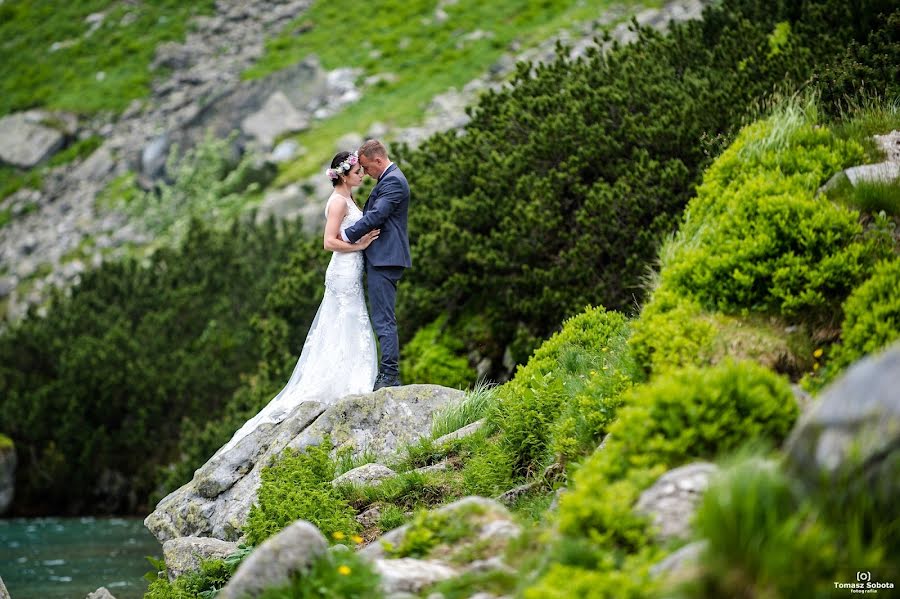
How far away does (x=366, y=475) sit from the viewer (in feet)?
31.0

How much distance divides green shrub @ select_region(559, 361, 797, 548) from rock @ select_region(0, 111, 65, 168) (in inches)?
1904

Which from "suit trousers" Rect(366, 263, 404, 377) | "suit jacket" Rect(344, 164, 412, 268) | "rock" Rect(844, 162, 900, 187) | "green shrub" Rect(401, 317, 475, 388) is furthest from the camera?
"green shrub" Rect(401, 317, 475, 388)

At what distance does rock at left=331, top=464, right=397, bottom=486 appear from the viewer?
367 inches

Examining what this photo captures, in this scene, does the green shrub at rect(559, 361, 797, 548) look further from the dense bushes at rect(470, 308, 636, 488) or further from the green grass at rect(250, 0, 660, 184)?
the green grass at rect(250, 0, 660, 184)

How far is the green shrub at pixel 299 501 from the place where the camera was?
27.1ft

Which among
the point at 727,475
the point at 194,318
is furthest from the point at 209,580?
the point at 194,318

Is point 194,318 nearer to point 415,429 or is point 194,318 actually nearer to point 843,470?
point 415,429

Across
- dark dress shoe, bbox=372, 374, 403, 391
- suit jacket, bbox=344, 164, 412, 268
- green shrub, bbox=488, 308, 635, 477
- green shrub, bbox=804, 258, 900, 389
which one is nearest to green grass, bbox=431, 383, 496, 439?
green shrub, bbox=488, 308, 635, 477

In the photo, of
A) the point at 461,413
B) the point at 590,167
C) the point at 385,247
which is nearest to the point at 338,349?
the point at 385,247

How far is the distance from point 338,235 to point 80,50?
50.9 metres

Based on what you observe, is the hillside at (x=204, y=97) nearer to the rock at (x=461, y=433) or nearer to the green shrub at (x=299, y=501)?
the rock at (x=461, y=433)

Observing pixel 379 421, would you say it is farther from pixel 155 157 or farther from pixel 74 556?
pixel 155 157

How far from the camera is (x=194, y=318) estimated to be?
93.1ft

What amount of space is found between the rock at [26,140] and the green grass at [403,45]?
11.7m
